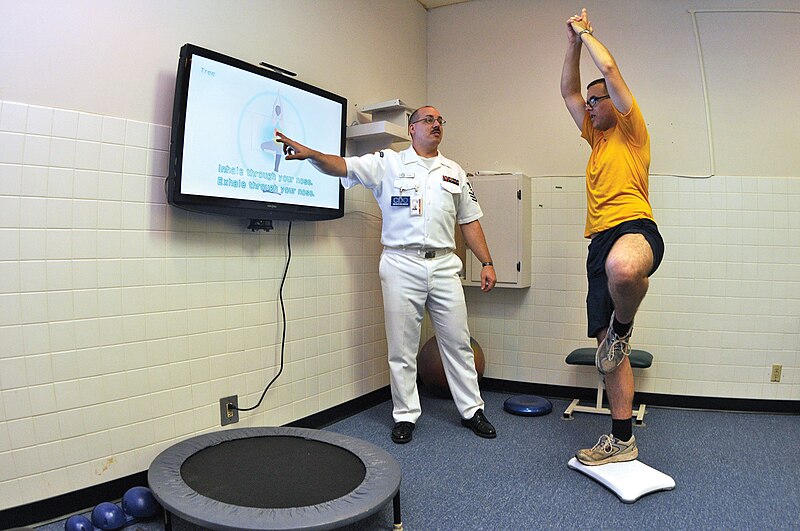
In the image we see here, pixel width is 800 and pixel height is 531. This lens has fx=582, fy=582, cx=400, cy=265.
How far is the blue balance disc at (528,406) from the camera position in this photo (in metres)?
3.48

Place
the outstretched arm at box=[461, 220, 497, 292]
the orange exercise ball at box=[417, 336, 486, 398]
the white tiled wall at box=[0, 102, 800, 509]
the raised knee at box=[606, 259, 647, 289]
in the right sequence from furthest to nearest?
the orange exercise ball at box=[417, 336, 486, 398] < the outstretched arm at box=[461, 220, 497, 292] < the raised knee at box=[606, 259, 647, 289] < the white tiled wall at box=[0, 102, 800, 509]

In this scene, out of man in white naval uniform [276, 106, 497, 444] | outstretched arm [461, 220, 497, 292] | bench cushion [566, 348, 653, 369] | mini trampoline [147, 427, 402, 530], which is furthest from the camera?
bench cushion [566, 348, 653, 369]

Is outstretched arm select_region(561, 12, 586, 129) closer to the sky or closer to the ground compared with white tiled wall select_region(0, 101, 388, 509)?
closer to the sky

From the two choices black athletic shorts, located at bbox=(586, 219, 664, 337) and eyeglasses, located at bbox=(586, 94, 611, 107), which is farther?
eyeglasses, located at bbox=(586, 94, 611, 107)

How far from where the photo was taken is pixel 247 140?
2641mm

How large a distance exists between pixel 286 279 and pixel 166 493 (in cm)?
134

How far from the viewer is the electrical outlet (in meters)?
2.68

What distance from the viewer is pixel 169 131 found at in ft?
8.02

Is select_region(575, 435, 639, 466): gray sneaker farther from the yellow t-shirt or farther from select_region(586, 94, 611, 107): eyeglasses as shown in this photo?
select_region(586, 94, 611, 107): eyeglasses

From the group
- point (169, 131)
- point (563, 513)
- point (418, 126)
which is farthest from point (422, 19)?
point (563, 513)

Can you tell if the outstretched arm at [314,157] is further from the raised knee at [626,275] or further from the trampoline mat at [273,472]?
the raised knee at [626,275]

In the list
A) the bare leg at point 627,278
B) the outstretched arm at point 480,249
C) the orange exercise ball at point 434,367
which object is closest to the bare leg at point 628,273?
the bare leg at point 627,278

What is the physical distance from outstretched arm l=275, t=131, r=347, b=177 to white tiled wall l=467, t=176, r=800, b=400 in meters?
1.75

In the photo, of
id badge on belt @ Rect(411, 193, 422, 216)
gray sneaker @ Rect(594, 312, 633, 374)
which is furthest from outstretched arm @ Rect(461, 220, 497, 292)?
gray sneaker @ Rect(594, 312, 633, 374)
